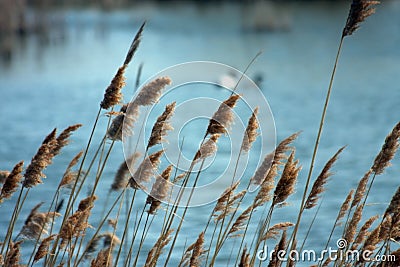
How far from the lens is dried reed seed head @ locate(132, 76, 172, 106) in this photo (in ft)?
7.96

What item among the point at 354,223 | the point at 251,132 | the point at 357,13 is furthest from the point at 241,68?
the point at 357,13

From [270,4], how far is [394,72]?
783 cm

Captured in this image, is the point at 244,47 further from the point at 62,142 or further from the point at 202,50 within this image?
the point at 62,142

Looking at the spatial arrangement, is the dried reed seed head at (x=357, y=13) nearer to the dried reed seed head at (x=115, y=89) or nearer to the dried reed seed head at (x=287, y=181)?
the dried reed seed head at (x=287, y=181)

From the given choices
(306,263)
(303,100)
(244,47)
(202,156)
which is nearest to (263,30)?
(244,47)

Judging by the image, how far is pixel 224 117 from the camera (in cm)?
240

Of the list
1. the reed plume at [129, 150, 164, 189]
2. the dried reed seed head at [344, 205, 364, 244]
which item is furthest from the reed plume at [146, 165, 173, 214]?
the dried reed seed head at [344, 205, 364, 244]

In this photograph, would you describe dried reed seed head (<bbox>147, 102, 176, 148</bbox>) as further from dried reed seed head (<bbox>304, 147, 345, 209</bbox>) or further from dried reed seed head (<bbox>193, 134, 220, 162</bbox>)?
dried reed seed head (<bbox>304, 147, 345, 209</bbox>)

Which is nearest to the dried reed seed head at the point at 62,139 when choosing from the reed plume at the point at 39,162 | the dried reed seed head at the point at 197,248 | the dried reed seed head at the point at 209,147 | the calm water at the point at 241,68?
the reed plume at the point at 39,162

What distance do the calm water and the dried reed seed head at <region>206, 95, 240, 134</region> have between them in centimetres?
212

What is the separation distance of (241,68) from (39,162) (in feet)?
33.8

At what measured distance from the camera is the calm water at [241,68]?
7.43 m

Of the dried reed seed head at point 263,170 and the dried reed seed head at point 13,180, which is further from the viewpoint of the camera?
the dried reed seed head at point 263,170

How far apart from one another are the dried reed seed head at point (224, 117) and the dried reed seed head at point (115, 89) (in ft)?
1.06
